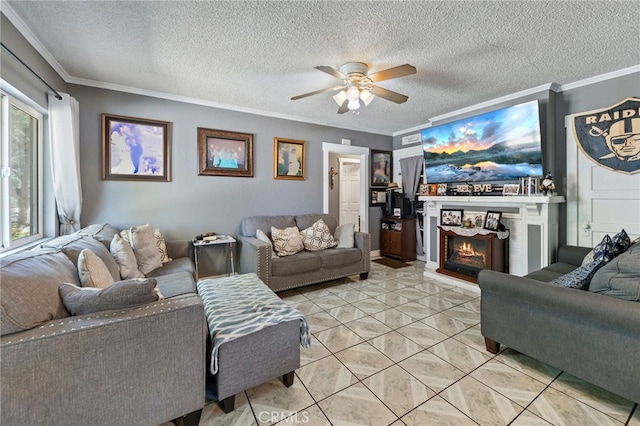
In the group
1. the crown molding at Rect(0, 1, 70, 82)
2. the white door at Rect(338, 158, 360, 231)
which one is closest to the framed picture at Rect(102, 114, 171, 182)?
the crown molding at Rect(0, 1, 70, 82)

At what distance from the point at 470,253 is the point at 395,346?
2.12 metres

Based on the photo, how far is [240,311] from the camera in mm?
1724

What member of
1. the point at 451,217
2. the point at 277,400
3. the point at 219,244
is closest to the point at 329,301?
the point at 277,400

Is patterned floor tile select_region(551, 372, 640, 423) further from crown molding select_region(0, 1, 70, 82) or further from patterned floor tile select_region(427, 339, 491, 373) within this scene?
crown molding select_region(0, 1, 70, 82)

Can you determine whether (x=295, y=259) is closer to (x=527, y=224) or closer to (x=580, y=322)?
(x=580, y=322)

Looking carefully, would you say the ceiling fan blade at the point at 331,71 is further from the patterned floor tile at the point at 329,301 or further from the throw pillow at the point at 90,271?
the patterned floor tile at the point at 329,301

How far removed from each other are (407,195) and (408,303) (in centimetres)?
257

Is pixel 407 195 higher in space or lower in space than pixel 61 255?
higher

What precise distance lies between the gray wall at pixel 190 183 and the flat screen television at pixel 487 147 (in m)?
1.76

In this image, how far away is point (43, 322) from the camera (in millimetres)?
1120

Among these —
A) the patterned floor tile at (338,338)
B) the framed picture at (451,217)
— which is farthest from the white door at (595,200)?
the patterned floor tile at (338,338)

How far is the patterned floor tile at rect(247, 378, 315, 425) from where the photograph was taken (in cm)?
151

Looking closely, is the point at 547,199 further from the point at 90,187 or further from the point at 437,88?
the point at 90,187

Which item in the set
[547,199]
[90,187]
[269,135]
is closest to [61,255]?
[90,187]
